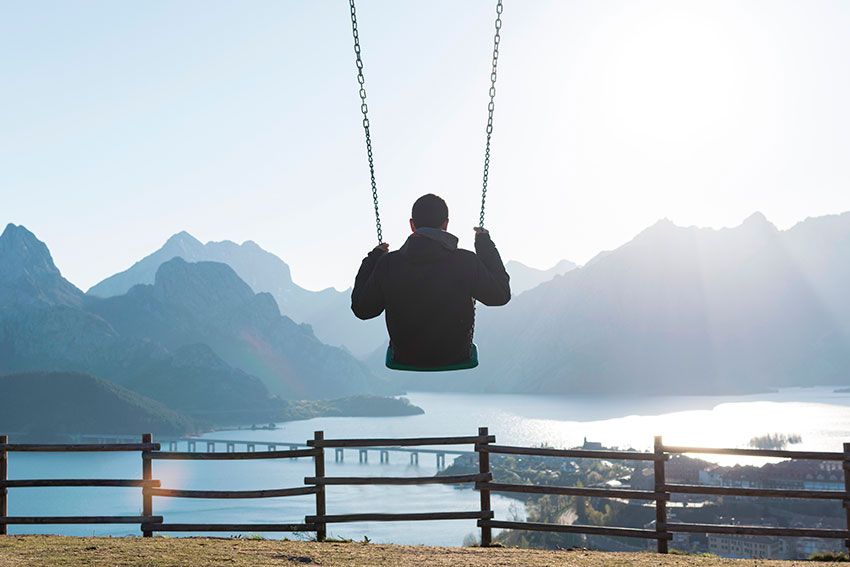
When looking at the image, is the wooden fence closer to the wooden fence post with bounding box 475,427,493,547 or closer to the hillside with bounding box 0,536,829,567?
the wooden fence post with bounding box 475,427,493,547


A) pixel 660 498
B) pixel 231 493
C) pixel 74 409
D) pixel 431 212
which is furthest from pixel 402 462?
pixel 431 212

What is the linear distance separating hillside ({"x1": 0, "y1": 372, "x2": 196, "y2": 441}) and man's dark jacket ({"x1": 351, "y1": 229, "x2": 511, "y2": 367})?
162m

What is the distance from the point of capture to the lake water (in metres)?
88.2

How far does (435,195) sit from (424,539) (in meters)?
71.7

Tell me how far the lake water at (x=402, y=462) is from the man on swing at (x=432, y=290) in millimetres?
55755

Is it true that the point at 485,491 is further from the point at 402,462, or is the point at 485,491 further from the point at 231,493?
the point at 402,462

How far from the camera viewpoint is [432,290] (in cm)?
588

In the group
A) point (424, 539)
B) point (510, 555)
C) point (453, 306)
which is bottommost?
point (424, 539)

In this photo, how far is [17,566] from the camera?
9.35m

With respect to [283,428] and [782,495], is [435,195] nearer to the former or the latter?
[782,495]

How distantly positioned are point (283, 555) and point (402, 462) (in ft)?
415

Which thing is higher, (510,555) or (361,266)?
(361,266)

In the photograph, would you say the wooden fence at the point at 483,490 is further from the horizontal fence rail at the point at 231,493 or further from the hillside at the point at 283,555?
the hillside at the point at 283,555

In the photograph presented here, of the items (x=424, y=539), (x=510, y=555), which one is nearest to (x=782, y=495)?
(x=510, y=555)
